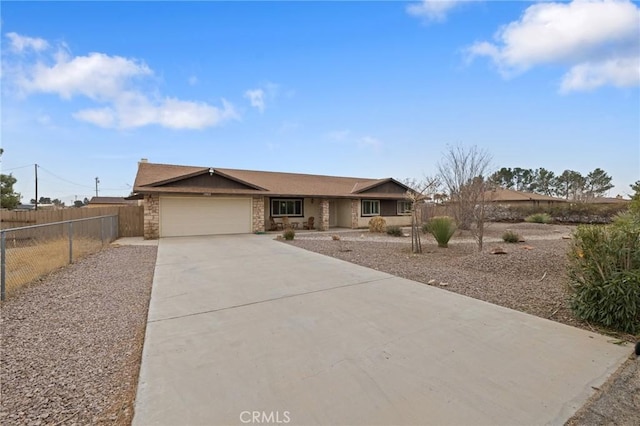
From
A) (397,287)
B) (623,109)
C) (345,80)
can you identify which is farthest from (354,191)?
(397,287)

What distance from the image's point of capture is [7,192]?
24.0 m

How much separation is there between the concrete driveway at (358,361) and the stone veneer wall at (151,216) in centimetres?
1009

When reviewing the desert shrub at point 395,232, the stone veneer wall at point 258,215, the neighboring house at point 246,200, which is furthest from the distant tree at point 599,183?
the stone veneer wall at point 258,215

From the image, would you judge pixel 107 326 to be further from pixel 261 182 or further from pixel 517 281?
pixel 261 182

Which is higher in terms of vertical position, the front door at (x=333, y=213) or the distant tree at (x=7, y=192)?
the distant tree at (x=7, y=192)

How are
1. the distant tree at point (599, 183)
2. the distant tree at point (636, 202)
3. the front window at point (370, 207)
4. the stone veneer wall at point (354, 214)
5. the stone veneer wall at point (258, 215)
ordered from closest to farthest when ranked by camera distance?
the distant tree at point (636, 202)
the stone veneer wall at point (258, 215)
the stone veneer wall at point (354, 214)
the front window at point (370, 207)
the distant tree at point (599, 183)

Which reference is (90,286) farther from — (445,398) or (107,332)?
(445,398)

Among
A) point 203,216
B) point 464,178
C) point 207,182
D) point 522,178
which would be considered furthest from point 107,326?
point 522,178

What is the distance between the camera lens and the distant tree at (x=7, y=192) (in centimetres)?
2369

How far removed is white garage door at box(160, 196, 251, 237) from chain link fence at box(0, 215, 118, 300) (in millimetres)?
2468

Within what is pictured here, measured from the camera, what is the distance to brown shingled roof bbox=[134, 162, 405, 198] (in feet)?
47.9

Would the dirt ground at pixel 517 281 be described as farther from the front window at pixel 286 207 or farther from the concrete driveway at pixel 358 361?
the front window at pixel 286 207

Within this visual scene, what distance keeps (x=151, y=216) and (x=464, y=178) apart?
59.1 ft

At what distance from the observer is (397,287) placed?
18.6 ft
